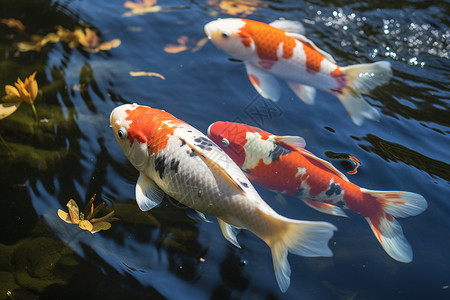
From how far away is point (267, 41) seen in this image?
3.81 metres

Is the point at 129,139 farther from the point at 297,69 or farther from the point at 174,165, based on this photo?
the point at 297,69

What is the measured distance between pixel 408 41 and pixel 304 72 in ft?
5.80

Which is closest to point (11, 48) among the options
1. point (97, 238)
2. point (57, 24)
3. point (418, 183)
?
point (57, 24)

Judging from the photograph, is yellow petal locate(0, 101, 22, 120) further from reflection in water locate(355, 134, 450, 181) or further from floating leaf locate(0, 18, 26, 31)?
reflection in water locate(355, 134, 450, 181)

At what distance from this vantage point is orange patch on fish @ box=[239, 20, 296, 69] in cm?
377

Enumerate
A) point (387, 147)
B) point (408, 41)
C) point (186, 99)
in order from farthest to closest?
1. point (408, 41)
2. point (186, 99)
3. point (387, 147)

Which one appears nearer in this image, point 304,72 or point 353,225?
point 353,225

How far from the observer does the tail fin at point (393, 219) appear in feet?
8.63

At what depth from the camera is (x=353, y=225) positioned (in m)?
2.84

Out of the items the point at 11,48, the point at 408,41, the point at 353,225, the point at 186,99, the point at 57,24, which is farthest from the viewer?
the point at 408,41

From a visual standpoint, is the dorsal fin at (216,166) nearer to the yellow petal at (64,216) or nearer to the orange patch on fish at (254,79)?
the yellow petal at (64,216)

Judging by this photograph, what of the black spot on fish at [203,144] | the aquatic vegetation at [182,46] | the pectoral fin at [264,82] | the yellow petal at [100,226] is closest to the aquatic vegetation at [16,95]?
the yellow petal at [100,226]

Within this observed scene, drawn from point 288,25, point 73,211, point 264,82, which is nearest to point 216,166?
point 73,211

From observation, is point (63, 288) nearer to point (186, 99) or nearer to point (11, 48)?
point (186, 99)
